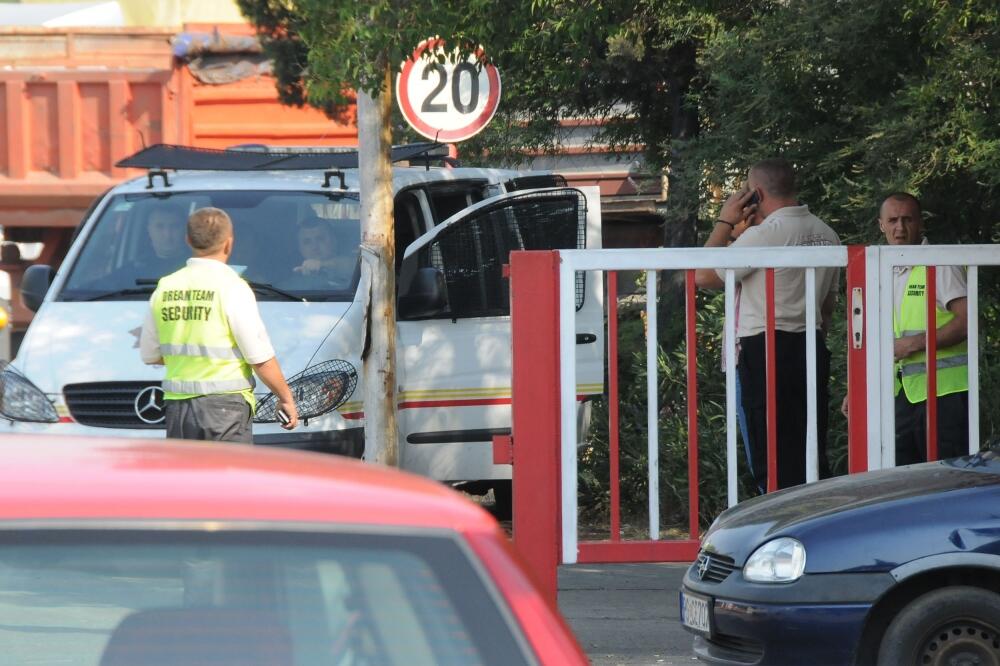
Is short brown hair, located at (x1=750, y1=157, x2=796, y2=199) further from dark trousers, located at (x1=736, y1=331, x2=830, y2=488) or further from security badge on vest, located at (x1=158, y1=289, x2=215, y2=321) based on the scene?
security badge on vest, located at (x1=158, y1=289, x2=215, y2=321)

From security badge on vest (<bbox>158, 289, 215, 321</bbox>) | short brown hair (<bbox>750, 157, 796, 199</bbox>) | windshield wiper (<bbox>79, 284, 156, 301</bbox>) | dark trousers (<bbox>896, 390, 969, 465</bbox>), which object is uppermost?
short brown hair (<bbox>750, 157, 796, 199</bbox>)

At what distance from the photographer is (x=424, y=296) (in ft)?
25.3

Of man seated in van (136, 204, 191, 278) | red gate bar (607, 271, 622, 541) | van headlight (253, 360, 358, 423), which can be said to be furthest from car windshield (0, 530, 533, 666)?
man seated in van (136, 204, 191, 278)

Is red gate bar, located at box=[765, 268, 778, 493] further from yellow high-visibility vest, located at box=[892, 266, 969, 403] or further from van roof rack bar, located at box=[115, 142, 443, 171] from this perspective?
Result: van roof rack bar, located at box=[115, 142, 443, 171]

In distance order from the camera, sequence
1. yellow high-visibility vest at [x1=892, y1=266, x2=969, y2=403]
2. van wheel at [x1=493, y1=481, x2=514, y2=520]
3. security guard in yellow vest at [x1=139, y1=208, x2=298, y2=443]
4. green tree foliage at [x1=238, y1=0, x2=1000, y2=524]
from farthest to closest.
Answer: van wheel at [x1=493, y1=481, x2=514, y2=520]
green tree foliage at [x1=238, y1=0, x2=1000, y2=524]
security guard in yellow vest at [x1=139, y1=208, x2=298, y2=443]
yellow high-visibility vest at [x1=892, y1=266, x2=969, y2=403]

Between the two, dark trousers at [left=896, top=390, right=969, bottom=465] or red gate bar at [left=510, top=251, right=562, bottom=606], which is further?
dark trousers at [left=896, top=390, right=969, bottom=465]

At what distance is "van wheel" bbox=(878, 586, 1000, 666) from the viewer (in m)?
4.64

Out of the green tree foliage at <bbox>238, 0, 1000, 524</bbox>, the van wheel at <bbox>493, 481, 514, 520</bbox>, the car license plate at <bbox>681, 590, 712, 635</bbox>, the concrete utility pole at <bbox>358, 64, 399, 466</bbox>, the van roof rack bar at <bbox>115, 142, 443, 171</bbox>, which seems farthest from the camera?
the van wheel at <bbox>493, 481, 514, 520</bbox>

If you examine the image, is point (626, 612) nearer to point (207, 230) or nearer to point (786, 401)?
point (786, 401)

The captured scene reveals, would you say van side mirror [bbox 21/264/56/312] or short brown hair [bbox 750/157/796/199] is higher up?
short brown hair [bbox 750/157/796/199]

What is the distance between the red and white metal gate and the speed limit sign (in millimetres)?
4040

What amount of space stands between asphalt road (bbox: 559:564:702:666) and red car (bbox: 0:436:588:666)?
3773 millimetres

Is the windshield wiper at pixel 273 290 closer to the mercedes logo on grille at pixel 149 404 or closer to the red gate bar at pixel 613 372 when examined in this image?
the mercedes logo on grille at pixel 149 404

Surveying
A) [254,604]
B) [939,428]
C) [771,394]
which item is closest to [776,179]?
[939,428]
